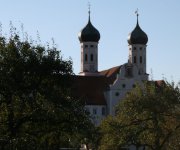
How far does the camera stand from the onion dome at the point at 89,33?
5133 inches

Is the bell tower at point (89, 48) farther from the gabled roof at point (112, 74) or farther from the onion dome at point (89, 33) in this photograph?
the gabled roof at point (112, 74)

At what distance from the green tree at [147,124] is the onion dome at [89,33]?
75254mm

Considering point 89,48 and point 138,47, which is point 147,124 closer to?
point 89,48

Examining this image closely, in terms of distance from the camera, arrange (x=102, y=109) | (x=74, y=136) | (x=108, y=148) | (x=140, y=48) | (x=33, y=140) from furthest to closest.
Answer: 1. (x=140, y=48)
2. (x=102, y=109)
3. (x=108, y=148)
4. (x=74, y=136)
5. (x=33, y=140)

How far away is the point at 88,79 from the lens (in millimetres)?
115188

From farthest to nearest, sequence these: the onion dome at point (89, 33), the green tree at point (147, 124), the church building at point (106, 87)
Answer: the onion dome at point (89, 33) < the church building at point (106, 87) < the green tree at point (147, 124)

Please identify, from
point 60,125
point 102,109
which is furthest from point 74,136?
point 102,109

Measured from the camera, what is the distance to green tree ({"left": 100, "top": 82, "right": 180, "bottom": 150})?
5366cm

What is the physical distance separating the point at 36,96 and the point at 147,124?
22.6 meters

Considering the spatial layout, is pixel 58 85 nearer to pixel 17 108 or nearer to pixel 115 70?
pixel 17 108

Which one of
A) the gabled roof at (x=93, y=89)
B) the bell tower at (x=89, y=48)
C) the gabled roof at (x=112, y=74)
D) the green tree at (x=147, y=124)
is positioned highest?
the bell tower at (x=89, y=48)

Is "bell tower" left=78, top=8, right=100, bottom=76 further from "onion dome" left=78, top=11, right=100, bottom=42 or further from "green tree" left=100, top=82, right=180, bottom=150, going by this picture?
"green tree" left=100, top=82, right=180, bottom=150

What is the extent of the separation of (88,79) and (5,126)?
8104 centimetres

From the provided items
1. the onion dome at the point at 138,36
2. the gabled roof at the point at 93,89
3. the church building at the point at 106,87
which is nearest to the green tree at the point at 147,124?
the church building at the point at 106,87
